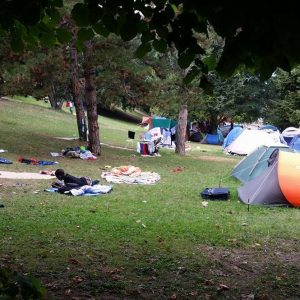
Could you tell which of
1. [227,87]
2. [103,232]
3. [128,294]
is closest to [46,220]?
[103,232]

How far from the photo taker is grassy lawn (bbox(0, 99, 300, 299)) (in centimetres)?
482

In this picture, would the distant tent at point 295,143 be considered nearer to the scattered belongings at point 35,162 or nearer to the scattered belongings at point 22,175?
the scattered belongings at point 35,162

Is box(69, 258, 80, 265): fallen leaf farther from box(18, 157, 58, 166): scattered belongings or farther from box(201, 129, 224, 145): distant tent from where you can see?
box(201, 129, 224, 145): distant tent

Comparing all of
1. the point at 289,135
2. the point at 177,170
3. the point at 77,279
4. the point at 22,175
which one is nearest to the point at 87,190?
the point at 22,175

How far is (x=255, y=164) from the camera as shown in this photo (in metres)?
12.2

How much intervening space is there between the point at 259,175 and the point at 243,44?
776 centimetres

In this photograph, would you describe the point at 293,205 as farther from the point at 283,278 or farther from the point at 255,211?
the point at 283,278

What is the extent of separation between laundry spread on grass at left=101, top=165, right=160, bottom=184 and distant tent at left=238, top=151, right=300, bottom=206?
328 centimetres

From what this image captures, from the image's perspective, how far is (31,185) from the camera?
11289 millimetres

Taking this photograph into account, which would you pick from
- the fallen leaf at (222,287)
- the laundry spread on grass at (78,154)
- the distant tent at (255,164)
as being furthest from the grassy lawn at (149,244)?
the laundry spread on grass at (78,154)

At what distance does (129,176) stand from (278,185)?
186 inches

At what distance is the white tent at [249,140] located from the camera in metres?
26.3

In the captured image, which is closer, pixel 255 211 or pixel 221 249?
pixel 221 249

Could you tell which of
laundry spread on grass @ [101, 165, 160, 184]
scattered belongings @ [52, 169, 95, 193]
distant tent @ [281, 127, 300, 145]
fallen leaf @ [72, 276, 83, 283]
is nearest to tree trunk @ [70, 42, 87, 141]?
laundry spread on grass @ [101, 165, 160, 184]
